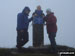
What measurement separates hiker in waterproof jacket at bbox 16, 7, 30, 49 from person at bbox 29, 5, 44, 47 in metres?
0.40

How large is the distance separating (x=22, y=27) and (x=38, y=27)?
2.72 feet

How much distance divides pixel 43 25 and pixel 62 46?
1511 mm

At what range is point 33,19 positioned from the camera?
14.8m

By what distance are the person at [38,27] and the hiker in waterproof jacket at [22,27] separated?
40cm

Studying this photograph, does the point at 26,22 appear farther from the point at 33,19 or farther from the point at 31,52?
the point at 31,52

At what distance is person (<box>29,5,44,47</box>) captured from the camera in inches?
582

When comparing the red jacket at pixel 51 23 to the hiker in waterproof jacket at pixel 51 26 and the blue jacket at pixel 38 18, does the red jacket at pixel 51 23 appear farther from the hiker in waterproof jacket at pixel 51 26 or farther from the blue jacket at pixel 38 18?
the blue jacket at pixel 38 18

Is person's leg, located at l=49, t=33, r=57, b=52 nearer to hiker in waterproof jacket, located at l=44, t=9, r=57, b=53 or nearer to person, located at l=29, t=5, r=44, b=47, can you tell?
hiker in waterproof jacket, located at l=44, t=9, r=57, b=53

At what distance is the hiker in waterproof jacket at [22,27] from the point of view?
14.5 metres

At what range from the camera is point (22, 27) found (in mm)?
14469

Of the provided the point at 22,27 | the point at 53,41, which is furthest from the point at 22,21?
the point at 53,41

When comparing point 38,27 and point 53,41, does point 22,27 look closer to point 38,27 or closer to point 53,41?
point 38,27

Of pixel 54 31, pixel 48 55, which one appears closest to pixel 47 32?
pixel 54 31

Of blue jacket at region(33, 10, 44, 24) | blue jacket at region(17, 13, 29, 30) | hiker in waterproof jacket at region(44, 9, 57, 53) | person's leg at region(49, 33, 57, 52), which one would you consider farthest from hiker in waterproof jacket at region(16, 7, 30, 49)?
person's leg at region(49, 33, 57, 52)
